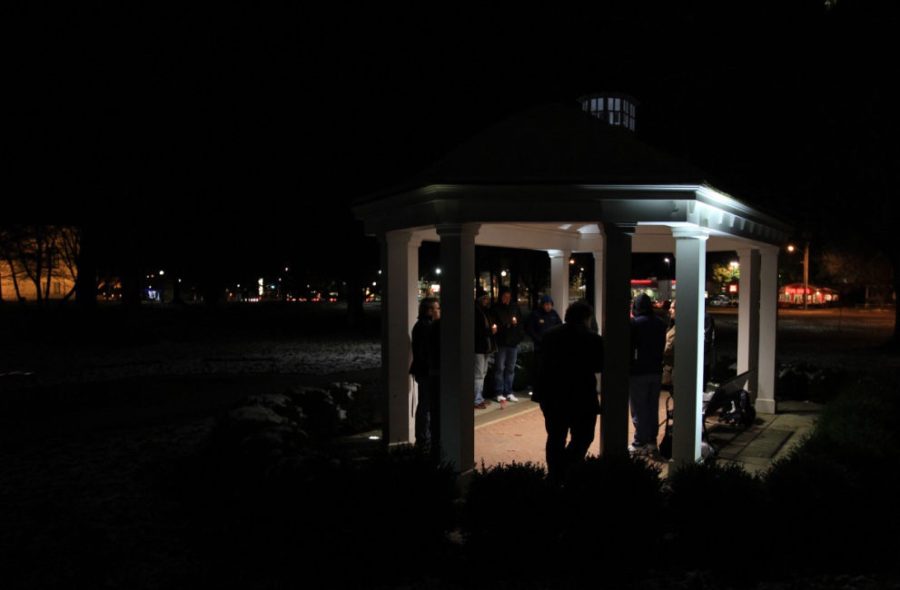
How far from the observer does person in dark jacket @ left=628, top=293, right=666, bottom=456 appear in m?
7.24

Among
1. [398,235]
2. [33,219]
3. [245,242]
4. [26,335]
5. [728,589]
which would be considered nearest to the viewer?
[728,589]

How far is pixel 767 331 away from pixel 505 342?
3.94 metres

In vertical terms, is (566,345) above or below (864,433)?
above

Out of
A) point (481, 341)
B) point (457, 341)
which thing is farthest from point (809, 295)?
point (457, 341)

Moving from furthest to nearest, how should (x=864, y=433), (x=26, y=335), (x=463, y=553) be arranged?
1. (x=26, y=335)
2. (x=864, y=433)
3. (x=463, y=553)

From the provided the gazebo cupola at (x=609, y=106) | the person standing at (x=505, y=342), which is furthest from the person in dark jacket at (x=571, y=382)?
the person standing at (x=505, y=342)

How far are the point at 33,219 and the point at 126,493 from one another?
25.0 meters

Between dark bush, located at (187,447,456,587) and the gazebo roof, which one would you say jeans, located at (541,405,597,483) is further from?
the gazebo roof

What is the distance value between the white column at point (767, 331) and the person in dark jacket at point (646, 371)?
10.8 feet

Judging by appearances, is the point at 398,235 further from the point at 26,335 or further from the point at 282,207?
the point at 282,207

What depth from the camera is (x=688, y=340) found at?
632 cm

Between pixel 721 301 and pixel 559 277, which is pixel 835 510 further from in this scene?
pixel 721 301

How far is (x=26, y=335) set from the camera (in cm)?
2348

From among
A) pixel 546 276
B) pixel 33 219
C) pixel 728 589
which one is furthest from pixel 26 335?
pixel 546 276
